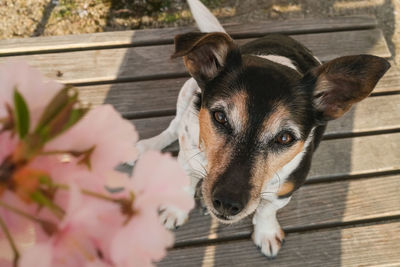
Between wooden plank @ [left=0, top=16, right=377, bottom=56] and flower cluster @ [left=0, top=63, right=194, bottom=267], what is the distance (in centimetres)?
276

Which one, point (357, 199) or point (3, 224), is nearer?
point (3, 224)

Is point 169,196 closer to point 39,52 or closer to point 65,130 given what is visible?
point 65,130

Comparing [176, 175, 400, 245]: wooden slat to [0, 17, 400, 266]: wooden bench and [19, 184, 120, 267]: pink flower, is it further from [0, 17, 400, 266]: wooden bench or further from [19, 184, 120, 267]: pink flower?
[19, 184, 120, 267]: pink flower

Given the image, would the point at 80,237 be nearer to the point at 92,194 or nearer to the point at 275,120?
the point at 92,194

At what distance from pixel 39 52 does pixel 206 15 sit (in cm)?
132

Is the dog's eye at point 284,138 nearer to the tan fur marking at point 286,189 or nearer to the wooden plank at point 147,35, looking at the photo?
the tan fur marking at point 286,189

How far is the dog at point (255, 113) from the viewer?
176 cm

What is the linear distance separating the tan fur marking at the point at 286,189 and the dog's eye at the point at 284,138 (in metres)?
0.26

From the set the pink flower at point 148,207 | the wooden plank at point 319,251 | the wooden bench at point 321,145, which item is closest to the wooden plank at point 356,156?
the wooden bench at point 321,145

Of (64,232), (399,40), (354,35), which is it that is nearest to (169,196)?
(64,232)

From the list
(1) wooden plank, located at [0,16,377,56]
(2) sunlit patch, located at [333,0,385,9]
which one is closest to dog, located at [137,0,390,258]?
(1) wooden plank, located at [0,16,377,56]

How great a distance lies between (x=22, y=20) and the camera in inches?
129

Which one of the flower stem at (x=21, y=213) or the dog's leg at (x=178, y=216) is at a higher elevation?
the flower stem at (x=21, y=213)

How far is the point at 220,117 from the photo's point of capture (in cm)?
188
